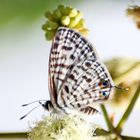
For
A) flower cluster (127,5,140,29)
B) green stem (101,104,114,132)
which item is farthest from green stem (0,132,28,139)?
flower cluster (127,5,140,29)

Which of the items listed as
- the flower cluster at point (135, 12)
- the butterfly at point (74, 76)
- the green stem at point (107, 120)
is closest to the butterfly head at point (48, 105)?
the butterfly at point (74, 76)

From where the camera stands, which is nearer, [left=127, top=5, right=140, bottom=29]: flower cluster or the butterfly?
the butterfly

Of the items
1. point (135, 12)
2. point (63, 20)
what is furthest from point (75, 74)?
point (135, 12)

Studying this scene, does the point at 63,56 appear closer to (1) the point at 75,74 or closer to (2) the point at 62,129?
(1) the point at 75,74

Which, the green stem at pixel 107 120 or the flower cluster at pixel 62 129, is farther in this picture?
the green stem at pixel 107 120

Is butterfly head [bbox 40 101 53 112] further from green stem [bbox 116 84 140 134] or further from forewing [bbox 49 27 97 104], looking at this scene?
green stem [bbox 116 84 140 134]

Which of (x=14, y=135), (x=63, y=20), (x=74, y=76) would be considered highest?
(x=63, y=20)

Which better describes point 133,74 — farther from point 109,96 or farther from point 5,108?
point 5,108

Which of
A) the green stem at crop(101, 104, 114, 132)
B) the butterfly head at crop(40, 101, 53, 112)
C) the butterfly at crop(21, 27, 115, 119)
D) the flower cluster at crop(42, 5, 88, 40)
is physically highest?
the flower cluster at crop(42, 5, 88, 40)

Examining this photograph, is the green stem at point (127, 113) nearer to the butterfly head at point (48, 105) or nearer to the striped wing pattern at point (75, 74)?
the striped wing pattern at point (75, 74)
